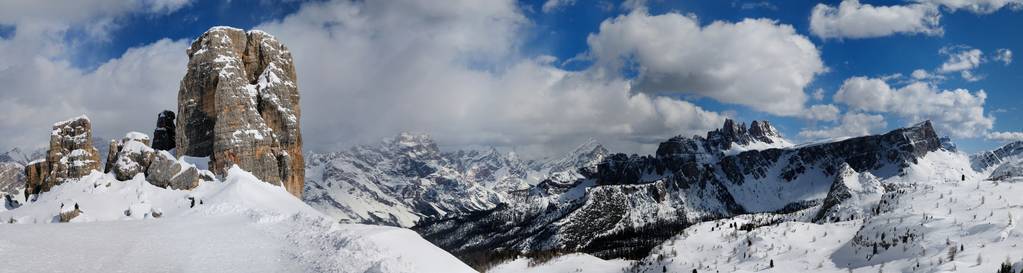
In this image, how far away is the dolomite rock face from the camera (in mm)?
91875

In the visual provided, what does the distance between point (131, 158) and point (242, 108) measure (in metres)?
16.1

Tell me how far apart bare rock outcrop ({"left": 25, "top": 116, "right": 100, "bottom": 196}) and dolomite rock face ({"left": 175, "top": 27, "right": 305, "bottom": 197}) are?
11796 mm

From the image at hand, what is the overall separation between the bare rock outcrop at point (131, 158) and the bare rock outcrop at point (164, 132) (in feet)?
37.1

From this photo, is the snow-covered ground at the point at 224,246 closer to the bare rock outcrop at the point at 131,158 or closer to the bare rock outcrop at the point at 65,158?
the bare rock outcrop at the point at 131,158

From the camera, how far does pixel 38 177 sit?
9119cm

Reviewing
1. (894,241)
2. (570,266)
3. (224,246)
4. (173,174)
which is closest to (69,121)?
(173,174)

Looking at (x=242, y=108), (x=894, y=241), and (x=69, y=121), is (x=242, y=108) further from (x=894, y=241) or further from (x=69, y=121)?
(x=894, y=241)

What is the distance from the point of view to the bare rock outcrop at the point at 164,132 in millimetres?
103125

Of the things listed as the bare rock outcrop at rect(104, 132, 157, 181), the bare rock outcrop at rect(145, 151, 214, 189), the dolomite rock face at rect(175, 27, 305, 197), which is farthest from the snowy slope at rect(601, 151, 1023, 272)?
the bare rock outcrop at rect(104, 132, 157, 181)

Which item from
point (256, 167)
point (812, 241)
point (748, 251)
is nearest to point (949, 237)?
point (812, 241)

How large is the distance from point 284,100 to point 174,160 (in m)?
19.4

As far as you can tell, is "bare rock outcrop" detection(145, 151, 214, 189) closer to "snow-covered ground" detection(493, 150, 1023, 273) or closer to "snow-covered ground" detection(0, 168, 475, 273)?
"snow-covered ground" detection(0, 168, 475, 273)

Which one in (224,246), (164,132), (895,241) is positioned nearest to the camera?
(224,246)

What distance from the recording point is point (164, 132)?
10438 centimetres
